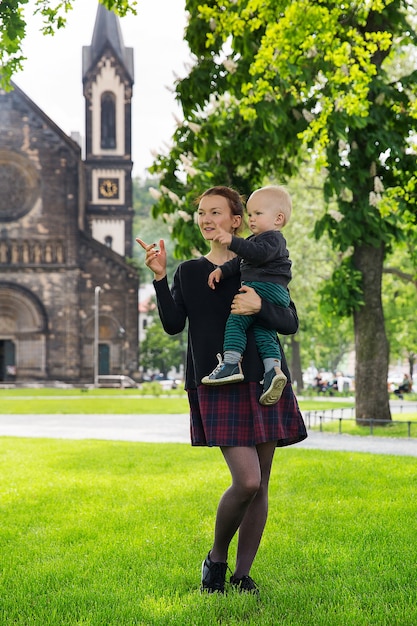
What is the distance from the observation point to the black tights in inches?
172

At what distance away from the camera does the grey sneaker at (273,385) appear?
429cm

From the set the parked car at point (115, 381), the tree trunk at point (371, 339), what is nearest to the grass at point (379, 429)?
the tree trunk at point (371, 339)

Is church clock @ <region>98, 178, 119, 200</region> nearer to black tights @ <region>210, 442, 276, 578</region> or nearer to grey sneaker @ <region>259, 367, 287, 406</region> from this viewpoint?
black tights @ <region>210, 442, 276, 578</region>

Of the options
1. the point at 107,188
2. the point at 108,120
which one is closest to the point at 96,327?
the point at 107,188

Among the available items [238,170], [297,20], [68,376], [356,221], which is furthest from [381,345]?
[68,376]

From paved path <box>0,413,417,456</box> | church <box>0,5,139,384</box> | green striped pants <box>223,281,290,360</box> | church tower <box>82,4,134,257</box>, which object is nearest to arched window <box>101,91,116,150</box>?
church tower <box>82,4,134,257</box>

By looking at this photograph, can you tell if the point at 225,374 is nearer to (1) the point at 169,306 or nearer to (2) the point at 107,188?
(1) the point at 169,306

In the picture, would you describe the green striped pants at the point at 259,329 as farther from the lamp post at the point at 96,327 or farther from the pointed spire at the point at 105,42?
the pointed spire at the point at 105,42

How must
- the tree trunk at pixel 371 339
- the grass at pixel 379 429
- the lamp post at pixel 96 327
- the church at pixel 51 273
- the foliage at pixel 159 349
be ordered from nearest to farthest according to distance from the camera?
the grass at pixel 379 429
the tree trunk at pixel 371 339
the lamp post at pixel 96 327
the church at pixel 51 273
the foliage at pixel 159 349

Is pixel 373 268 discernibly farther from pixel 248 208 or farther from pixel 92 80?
pixel 92 80

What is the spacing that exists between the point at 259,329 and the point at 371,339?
1355 cm

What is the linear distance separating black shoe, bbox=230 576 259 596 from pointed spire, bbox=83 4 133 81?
196 ft

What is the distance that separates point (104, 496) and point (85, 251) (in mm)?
46580

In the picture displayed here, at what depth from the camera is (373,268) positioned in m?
17.8
